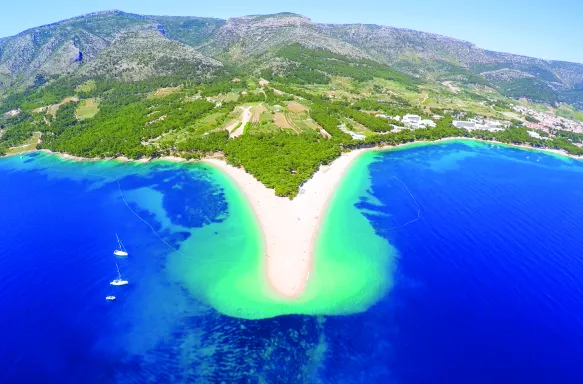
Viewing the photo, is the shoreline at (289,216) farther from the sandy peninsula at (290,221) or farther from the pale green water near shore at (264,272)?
the pale green water near shore at (264,272)

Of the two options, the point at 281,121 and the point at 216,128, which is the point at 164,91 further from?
the point at 281,121

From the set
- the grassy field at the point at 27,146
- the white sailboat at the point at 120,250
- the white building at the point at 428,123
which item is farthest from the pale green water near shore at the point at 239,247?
the white building at the point at 428,123

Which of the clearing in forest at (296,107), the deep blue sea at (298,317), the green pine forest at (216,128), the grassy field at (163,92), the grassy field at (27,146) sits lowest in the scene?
the deep blue sea at (298,317)

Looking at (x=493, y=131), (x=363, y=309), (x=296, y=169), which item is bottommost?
(x=363, y=309)

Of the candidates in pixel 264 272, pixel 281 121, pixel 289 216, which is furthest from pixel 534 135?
pixel 264 272

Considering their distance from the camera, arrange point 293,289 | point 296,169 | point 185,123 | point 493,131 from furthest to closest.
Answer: point 493,131
point 185,123
point 296,169
point 293,289

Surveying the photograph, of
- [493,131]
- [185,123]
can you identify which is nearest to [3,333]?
[185,123]

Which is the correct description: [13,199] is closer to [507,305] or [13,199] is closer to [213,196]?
[213,196]

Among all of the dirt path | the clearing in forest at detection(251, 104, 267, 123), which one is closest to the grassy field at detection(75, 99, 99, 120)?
the dirt path
